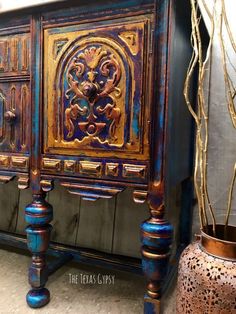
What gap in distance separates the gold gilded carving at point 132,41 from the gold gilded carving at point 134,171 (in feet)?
0.99

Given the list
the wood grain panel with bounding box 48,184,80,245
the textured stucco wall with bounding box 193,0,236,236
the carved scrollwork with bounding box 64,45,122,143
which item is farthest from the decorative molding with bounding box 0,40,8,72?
the textured stucco wall with bounding box 193,0,236,236

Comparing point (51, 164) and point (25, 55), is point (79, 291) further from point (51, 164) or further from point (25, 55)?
point (25, 55)

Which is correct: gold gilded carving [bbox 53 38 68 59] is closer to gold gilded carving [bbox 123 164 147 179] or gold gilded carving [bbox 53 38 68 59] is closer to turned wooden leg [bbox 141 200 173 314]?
gold gilded carving [bbox 123 164 147 179]

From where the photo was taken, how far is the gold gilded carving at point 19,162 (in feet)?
2.95

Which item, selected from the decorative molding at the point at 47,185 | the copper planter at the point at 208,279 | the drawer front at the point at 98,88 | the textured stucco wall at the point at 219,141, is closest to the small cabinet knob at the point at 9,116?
the drawer front at the point at 98,88

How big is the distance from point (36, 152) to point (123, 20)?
0.46 m

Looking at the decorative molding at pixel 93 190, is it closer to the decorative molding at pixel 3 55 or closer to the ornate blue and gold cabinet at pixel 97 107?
the ornate blue and gold cabinet at pixel 97 107

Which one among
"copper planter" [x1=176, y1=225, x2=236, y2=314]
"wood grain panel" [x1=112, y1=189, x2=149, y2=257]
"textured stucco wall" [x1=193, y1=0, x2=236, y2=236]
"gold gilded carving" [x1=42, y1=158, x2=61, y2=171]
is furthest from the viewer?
"wood grain panel" [x1=112, y1=189, x2=149, y2=257]

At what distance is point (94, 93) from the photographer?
0.80 m

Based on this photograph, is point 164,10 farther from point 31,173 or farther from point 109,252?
point 109,252

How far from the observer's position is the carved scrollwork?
78 centimetres

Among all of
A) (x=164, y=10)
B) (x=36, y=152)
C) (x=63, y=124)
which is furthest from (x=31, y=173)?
(x=164, y=10)

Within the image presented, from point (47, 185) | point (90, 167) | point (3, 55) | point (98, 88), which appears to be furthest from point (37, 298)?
point (3, 55)

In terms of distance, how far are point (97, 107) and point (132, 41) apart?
0.65 ft
